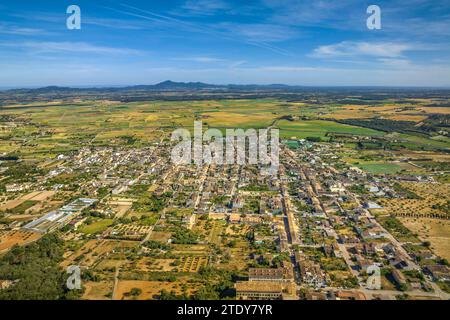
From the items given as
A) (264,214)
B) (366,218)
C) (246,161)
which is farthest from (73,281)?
(246,161)

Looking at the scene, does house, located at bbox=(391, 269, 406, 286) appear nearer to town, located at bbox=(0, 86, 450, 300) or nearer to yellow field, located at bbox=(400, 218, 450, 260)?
town, located at bbox=(0, 86, 450, 300)

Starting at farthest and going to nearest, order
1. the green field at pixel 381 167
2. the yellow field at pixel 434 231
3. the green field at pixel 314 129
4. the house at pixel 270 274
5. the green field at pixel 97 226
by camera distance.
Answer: the green field at pixel 314 129, the green field at pixel 381 167, the green field at pixel 97 226, the yellow field at pixel 434 231, the house at pixel 270 274

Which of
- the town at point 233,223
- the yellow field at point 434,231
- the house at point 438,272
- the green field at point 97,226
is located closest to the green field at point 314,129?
the town at point 233,223

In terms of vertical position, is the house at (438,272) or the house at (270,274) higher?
the house at (270,274)

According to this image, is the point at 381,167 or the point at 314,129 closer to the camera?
the point at 381,167

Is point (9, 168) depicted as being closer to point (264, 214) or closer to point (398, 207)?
point (264, 214)

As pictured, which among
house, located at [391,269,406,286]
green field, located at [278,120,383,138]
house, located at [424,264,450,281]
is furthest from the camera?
green field, located at [278,120,383,138]

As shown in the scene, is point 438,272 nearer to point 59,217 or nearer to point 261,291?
point 261,291

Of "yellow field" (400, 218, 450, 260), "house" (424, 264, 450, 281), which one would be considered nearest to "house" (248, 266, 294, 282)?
"house" (424, 264, 450, 281)

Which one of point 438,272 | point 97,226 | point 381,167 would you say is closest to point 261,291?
point 438,272

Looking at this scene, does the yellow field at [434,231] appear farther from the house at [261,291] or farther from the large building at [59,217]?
the large building at [59,217]
